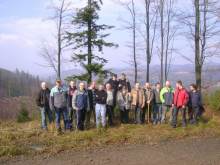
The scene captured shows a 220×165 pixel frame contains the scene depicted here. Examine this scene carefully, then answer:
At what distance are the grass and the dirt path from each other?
670 millimetres

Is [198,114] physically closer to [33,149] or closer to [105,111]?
[105,111]

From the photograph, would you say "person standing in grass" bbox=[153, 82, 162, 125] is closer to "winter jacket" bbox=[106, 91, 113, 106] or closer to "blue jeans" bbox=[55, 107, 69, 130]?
"winter jacket" bbox=[106, 91, 113, 106]

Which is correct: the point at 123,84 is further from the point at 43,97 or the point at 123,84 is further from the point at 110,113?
the point at 43,97

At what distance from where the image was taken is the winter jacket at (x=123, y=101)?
17.5m

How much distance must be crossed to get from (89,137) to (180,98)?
4709mm

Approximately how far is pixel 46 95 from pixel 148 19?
1581 cm

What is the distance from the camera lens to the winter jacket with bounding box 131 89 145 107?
17.6 meters

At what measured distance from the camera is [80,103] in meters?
16.0

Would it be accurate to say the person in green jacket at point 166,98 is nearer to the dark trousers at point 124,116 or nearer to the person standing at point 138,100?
the person standing at point 138,100

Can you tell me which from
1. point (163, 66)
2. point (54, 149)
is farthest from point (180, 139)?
point (163, 66)

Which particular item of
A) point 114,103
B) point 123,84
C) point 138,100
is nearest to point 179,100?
point 138,100

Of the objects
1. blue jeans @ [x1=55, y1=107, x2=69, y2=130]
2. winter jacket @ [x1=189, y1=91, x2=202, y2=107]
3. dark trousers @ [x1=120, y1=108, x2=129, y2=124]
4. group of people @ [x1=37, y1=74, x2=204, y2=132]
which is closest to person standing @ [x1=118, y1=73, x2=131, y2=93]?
group of people @ [x1=37, y1=74, x2=204, y2=132]

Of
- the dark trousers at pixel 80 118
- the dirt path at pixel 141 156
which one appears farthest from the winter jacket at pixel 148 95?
the dirt path at pixel 141 156

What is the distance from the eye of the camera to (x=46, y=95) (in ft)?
53.4
